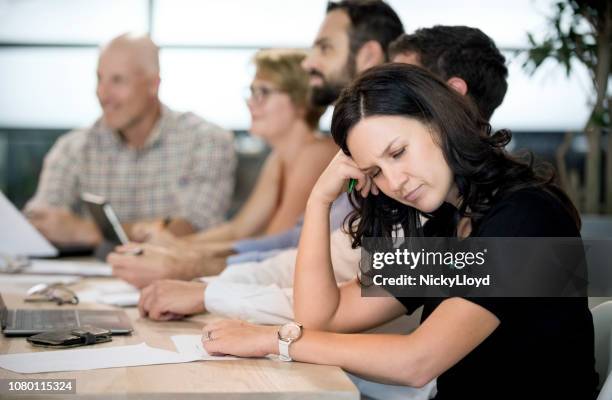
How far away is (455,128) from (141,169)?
246cm

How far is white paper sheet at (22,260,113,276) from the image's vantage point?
8.29ft

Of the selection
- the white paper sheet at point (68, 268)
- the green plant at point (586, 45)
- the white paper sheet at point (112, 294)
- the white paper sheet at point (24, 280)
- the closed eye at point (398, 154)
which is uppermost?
the green plant at point (586, 45)

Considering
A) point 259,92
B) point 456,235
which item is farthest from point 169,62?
point 456,235

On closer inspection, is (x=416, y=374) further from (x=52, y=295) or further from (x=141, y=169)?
(x=141, y=169)

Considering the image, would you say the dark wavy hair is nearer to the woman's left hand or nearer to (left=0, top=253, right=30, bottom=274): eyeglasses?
the woman's left hand

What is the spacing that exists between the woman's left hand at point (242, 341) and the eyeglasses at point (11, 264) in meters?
1.30

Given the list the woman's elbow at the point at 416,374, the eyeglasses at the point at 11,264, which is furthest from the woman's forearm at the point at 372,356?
the eyeglasses at the point at 11,264

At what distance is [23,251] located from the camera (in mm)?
2803

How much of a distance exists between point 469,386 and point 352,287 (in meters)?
0.34

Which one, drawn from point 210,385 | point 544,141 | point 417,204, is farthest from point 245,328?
point 544,141

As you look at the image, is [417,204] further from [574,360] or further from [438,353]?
[574,360]

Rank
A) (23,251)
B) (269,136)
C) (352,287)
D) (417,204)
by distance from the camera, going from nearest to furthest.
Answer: (417,204)
(352,287)
(23,251)
(269,136)

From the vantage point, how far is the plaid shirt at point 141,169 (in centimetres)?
366

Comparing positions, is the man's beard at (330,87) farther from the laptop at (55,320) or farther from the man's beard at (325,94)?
the laptop at (55,320)
